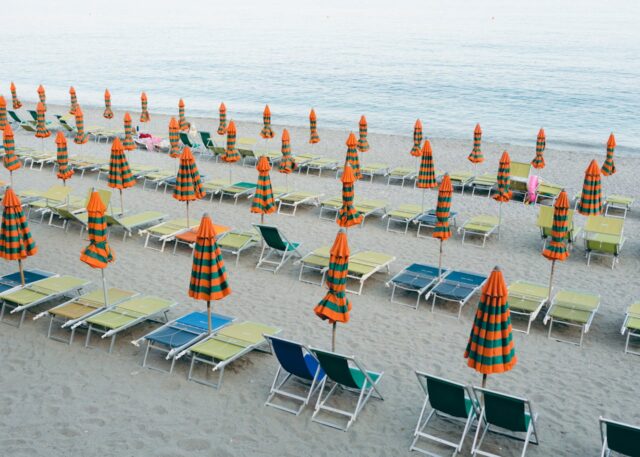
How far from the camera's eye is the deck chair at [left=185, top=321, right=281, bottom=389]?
7.72 meters

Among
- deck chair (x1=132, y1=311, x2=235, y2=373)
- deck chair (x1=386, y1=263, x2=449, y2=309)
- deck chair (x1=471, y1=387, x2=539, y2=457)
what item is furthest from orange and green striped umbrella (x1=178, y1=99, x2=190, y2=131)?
deck chair (x1=471, y1=387, x2=539, y2=457)

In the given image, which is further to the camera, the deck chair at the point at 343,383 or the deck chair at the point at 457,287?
the deck chair at the point at 457,287

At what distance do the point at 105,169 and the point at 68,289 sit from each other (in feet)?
28.7

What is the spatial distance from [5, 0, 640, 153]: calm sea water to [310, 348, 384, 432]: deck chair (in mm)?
25807

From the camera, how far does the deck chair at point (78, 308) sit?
8.73 meters

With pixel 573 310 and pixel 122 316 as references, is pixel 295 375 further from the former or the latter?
pixel 573 310

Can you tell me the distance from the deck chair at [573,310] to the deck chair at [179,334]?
14.9 feet

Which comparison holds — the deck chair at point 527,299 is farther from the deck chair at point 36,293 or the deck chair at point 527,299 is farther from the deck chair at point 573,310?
the deck chair at point 36,293

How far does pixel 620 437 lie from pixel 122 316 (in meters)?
6.01

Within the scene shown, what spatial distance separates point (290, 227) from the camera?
45.4ft

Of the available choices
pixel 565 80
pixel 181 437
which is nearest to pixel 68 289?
pixel 181 437

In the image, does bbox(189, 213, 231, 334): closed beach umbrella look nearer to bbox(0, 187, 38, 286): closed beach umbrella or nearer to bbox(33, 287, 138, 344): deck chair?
bbox(33, 287, 138, 344): deck chair

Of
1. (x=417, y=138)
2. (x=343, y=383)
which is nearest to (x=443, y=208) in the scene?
(x=343, y=383)

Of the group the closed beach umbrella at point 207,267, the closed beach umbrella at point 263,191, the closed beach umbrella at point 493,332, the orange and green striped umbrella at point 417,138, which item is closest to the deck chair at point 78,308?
the closed beach umbrella at point 207,267
